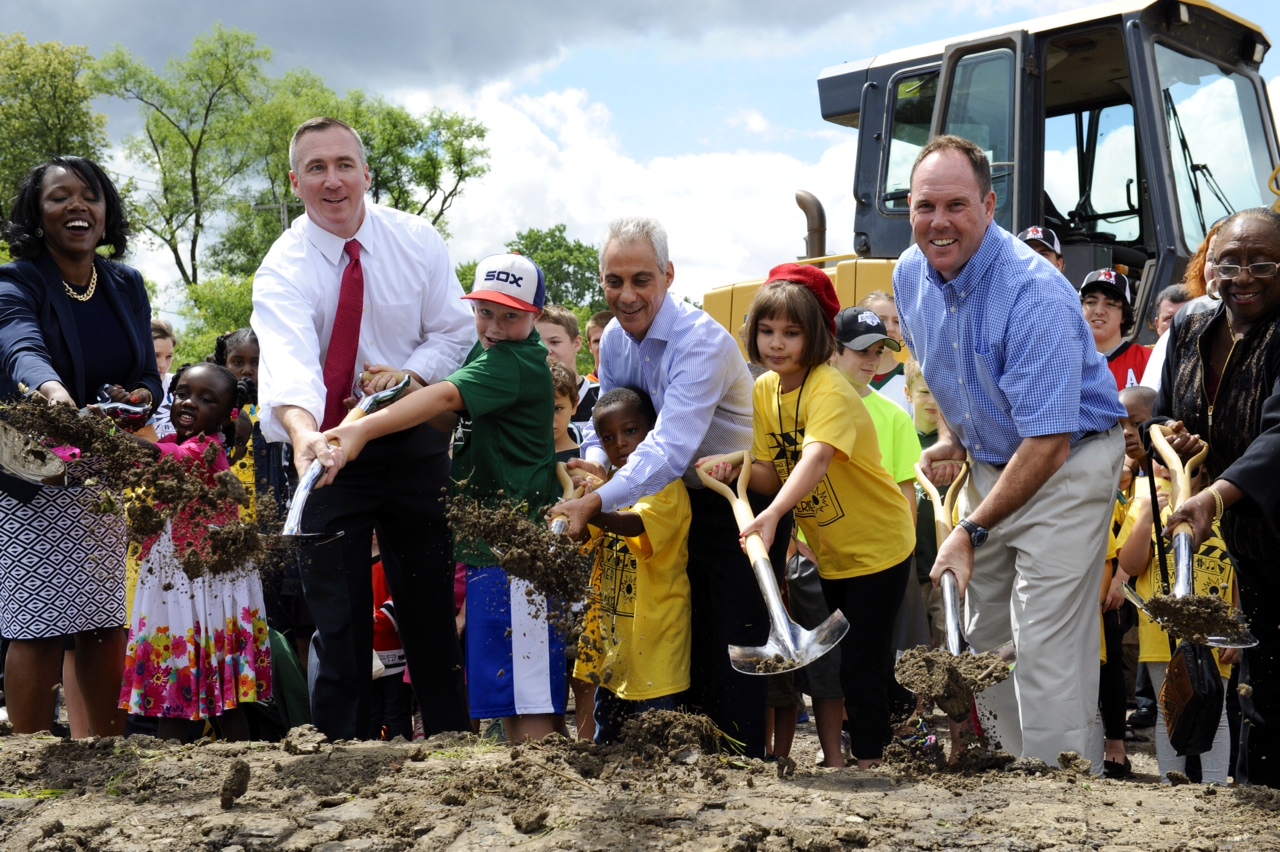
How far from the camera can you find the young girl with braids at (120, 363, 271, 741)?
15.5ft

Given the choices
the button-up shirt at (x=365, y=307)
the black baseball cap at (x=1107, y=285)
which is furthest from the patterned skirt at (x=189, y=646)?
the black baseball cap at (x=1107, y=285)

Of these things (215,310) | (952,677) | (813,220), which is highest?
(215,310)

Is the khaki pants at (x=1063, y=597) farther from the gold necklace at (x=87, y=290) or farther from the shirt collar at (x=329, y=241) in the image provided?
the gold necklace at (x=87, y=290)

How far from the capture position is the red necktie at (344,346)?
406 cm

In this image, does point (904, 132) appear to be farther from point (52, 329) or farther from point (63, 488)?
point (63, 488)

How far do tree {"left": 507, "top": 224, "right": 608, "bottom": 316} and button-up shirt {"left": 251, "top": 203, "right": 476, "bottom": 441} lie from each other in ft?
168

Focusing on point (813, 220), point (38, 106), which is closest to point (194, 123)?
point (38, 106)

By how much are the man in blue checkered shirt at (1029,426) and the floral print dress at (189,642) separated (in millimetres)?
2788

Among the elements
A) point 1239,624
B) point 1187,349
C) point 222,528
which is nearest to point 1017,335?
point 1187,349

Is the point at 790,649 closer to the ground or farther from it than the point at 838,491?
closer to the ground

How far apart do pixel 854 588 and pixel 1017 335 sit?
4.00ft

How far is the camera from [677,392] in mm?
3961

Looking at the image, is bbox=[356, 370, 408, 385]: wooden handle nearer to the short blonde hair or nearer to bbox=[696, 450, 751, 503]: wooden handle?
bbox=[696, 450, 751, 503]: wooden handle

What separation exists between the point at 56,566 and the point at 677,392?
7.41 ft
